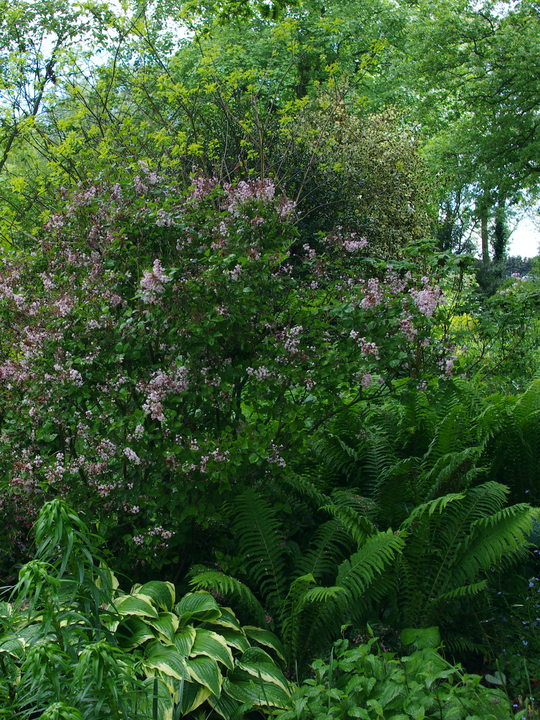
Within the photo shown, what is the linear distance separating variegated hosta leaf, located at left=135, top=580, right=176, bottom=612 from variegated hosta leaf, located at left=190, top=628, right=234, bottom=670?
0.30 meters

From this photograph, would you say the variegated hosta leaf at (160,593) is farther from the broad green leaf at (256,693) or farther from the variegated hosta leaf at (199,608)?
the broad green leaf at (256,693)

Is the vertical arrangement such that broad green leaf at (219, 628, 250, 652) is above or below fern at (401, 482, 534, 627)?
below

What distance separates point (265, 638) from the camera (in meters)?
2.84

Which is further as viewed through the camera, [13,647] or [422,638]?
[422,638]

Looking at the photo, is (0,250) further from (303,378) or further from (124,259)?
(303,378)

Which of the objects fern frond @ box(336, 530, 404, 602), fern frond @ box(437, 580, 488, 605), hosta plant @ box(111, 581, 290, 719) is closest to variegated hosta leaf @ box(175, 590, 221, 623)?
hosta plant @ box(111, 581, 290, 719)

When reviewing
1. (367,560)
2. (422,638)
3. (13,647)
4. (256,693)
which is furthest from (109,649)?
(422,638)

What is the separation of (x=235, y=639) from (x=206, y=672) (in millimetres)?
362

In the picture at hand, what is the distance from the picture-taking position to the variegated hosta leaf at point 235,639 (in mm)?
2602

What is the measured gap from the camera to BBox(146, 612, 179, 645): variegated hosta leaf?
2459 millimetres

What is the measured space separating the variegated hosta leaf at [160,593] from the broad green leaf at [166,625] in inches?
5.9

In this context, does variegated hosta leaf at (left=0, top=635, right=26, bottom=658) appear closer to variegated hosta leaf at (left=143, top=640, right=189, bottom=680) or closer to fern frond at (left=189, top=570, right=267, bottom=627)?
variegated hosta leaf at (left=143, top=640, right=189, bottom=680)

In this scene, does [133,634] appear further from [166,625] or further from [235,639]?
[235,639]

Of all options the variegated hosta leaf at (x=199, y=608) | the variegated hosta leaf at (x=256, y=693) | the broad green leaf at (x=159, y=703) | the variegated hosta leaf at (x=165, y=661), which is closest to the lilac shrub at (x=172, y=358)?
the variegated hosta leaf at (x=199, y=608)
